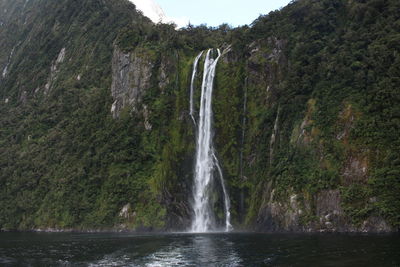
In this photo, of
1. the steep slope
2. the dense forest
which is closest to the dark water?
the dense forest

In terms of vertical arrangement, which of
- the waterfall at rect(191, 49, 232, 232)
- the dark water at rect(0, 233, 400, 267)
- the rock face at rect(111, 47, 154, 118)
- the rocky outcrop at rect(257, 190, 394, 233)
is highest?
the rock face at rect(111, 47, 154, 118)

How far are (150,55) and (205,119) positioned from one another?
53.0 feet

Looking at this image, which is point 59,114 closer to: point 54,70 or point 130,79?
point 54,70

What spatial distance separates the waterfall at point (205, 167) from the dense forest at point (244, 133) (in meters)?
0.98

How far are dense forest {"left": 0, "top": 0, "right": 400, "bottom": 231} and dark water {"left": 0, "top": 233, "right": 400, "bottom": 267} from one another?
26.8 feet

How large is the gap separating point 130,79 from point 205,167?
868 inches

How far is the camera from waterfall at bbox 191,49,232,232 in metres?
58.3

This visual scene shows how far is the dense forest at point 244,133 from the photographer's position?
47344 millimetres

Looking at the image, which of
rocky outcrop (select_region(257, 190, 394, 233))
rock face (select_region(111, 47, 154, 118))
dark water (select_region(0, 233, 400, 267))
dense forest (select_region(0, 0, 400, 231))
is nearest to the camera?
dark water (select_region(0, 233, 400, 267))

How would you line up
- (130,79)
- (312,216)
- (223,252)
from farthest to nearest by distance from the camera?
(130,79) < (312,216) < (223,252)

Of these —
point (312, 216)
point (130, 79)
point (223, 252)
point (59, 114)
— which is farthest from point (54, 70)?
point (223, 252)

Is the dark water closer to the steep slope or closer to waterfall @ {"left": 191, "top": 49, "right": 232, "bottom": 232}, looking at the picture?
waterfall @ {"left": 191, "top": 49, "right": 232, "bottom": 232}

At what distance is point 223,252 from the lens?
34.5 meters

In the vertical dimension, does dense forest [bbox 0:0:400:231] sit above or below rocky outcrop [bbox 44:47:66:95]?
below
